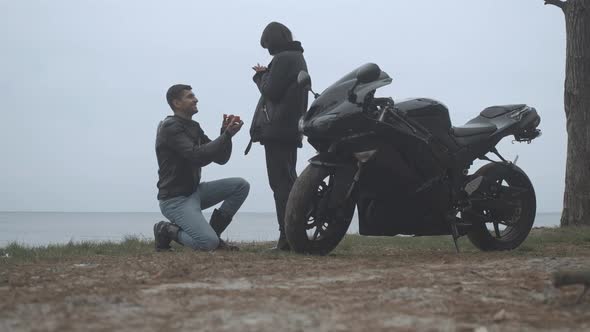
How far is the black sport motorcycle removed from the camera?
17.2 ft

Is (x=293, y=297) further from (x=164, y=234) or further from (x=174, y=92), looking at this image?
(x=174, y=92)

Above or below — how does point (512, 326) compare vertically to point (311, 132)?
below

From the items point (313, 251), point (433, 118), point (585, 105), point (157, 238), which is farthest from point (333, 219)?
point (585, 105)

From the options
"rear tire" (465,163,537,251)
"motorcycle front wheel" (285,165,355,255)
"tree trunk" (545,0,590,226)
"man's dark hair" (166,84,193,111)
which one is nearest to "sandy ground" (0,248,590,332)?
"motorcycle front wheel" (285,165,355,255)

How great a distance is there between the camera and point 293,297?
10.2 ft

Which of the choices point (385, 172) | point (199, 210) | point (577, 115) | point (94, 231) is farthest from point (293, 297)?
point (94, 231)

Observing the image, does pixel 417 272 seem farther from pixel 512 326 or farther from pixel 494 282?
pixel 512 326

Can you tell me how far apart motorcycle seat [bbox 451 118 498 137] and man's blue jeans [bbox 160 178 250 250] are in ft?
7.38

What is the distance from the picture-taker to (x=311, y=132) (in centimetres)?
532

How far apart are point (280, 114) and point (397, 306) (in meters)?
3.61

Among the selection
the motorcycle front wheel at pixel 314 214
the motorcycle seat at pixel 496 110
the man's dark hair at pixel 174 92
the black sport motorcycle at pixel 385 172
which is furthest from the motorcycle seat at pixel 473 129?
the man's dark hair at pixel 174 92

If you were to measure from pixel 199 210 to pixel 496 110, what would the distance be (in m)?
3.00

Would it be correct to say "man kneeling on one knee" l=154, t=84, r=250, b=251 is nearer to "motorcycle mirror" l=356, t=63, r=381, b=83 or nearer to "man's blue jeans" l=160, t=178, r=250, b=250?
"man's blue jeans" l=160, t=178, r=250, b=250

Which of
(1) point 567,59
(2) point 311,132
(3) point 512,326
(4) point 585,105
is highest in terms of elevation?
(1) point 567,59
